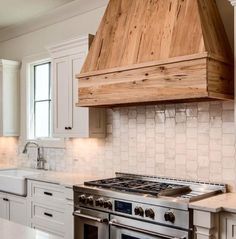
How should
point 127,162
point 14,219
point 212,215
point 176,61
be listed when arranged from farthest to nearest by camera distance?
point 14,219 → point 127,162 → point 176,61 → point 212,215

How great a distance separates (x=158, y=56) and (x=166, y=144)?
912mm

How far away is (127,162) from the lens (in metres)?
3.74

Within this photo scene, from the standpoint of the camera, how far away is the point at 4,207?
4270 millimetres

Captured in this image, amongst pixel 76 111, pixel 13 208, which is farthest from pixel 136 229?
pixel 13 208

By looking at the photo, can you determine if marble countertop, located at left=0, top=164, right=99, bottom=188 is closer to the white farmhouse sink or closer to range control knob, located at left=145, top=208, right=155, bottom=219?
the white farmhouse sink

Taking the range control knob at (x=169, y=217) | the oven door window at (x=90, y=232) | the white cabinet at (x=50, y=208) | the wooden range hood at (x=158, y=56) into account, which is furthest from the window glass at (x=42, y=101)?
the range control knob at (x=169, y=217)

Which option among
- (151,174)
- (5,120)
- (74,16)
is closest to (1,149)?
(5,120)

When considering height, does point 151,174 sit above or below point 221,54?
below

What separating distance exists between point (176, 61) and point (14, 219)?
2696 mm

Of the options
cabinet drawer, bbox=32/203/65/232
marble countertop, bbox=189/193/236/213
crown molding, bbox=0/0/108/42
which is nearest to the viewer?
marble countertop, bbox=189/193/236/213

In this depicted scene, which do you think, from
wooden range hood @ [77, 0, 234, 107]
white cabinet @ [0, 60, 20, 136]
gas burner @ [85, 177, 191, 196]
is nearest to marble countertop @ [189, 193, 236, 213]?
gas burner @ [85, 177, 191, 196]

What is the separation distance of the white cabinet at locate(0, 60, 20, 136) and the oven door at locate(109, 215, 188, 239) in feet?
8.33

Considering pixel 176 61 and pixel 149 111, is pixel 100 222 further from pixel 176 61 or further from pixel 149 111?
pixel 176 61

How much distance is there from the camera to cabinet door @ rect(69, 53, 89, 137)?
3757mm
